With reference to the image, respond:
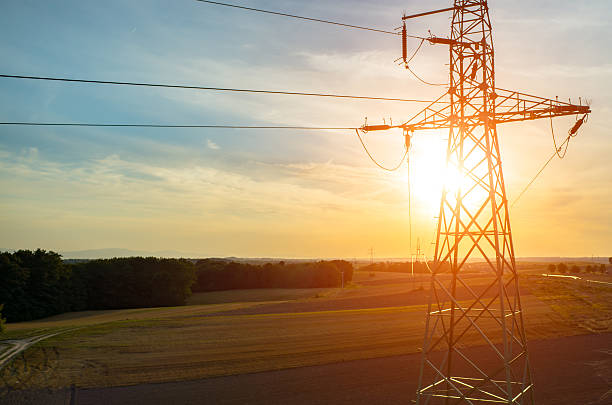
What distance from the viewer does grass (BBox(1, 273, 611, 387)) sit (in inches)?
Answer: 1053

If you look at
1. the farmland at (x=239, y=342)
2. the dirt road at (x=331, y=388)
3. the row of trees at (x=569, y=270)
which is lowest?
the dirt road at (x=331, y=388)

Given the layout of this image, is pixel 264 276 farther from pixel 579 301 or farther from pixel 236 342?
pixel 236 342

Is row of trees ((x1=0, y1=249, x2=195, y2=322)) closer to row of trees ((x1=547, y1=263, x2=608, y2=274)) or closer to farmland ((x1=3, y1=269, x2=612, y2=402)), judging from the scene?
farmland ((x1=3, y1=269, x2=612, y2=402))

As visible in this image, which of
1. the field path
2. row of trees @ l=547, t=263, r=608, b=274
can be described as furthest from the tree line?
row of trees @ l=547, t=263, r=608, b=274

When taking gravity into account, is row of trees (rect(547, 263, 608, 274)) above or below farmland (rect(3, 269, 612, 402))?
above

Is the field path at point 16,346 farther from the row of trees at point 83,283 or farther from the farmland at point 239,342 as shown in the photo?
the row of trees at point 83,283

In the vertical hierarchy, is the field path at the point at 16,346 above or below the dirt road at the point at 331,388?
above

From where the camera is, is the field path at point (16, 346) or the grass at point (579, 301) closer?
the field path at point (16, 346)

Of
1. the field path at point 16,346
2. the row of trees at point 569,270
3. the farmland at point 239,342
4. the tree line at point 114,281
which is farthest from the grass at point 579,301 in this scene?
the row of trees at point 569,270

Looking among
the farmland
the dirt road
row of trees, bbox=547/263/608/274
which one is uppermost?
row of trees, bbox=547/263/608/274

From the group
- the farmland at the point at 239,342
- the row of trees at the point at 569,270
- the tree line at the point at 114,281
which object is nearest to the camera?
the farmland at the point at 239,342

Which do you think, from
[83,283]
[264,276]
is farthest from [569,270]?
[83,283]

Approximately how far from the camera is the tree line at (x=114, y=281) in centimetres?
7031

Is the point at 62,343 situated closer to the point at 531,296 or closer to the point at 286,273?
the point at 531,296
